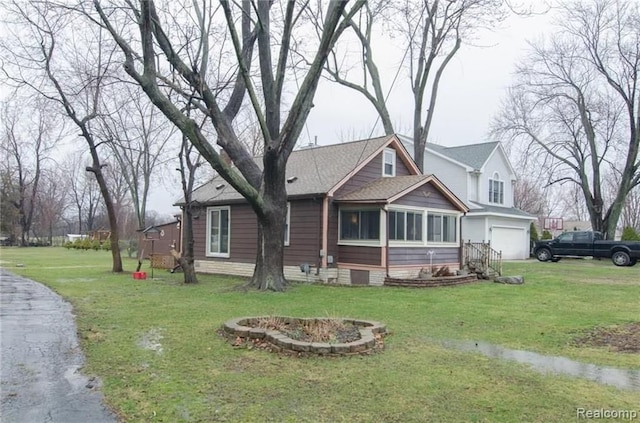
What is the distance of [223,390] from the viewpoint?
4516 mm

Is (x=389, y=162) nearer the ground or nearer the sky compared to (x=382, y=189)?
nearer the sky

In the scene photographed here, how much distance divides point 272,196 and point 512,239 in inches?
832

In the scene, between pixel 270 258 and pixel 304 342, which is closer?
pixel 304 342

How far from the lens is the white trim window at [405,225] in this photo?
48.9ft

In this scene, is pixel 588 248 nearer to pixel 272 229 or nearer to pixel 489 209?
pixel 489 209

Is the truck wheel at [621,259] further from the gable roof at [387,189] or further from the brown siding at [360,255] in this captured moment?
the brown siding at [360,255]

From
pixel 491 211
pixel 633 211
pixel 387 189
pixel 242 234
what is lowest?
pixel 242 234

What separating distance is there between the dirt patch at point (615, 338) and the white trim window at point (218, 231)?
43.3ft

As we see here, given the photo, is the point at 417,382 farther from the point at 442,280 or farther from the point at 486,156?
the point at 486,156

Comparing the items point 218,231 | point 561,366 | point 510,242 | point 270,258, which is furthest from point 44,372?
point 510,242

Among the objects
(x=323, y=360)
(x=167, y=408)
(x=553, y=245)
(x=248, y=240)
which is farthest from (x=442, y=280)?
(x=553, y=245)

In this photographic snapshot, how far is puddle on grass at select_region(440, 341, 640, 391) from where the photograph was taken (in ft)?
A: 16.9

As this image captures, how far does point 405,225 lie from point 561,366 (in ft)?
32.2

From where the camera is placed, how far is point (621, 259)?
891 inches
